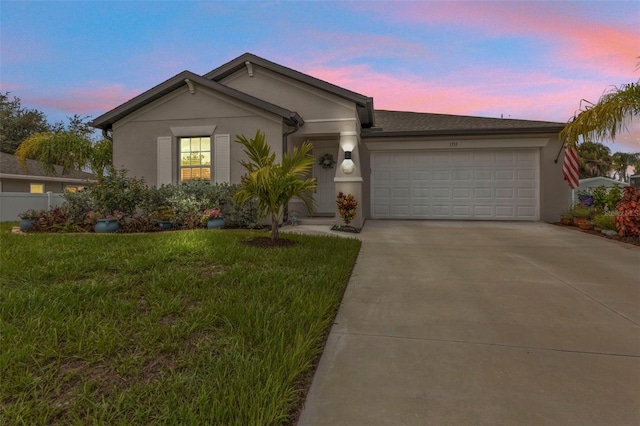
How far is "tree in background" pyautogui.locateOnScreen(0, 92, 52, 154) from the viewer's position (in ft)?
88.5

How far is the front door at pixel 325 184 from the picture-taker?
11.1 metres

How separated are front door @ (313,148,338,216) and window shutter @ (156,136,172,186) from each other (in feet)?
15.1

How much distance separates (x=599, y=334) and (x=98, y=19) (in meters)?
12.0

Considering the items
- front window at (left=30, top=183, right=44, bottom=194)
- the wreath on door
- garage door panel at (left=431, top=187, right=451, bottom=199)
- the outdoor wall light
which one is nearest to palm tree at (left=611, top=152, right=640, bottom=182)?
garage door panel at (left=431, top=187, right=451, bottom=199)

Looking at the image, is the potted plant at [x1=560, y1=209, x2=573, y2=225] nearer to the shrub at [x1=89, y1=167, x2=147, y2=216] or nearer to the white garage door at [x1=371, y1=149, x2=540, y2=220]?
the white garage door at [x1=371, y1=149, x2=540, y2=220]

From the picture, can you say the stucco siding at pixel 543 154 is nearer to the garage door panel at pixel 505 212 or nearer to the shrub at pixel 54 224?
the garage door panel at pixel 505 212

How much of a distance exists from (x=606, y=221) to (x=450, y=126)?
5326 millimetres

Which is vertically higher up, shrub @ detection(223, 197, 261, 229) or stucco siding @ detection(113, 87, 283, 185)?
stucco siding @ detection(113, 87, 283, 185)

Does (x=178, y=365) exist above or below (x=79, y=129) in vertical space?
below

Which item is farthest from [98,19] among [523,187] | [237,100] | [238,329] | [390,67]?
[523,187]

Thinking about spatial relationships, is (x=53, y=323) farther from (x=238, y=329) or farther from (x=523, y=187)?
(x=523, y=187)

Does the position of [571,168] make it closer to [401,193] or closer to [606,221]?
[606,221]

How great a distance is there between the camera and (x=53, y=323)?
8.54 feet

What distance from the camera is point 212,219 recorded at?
25.7 feet
